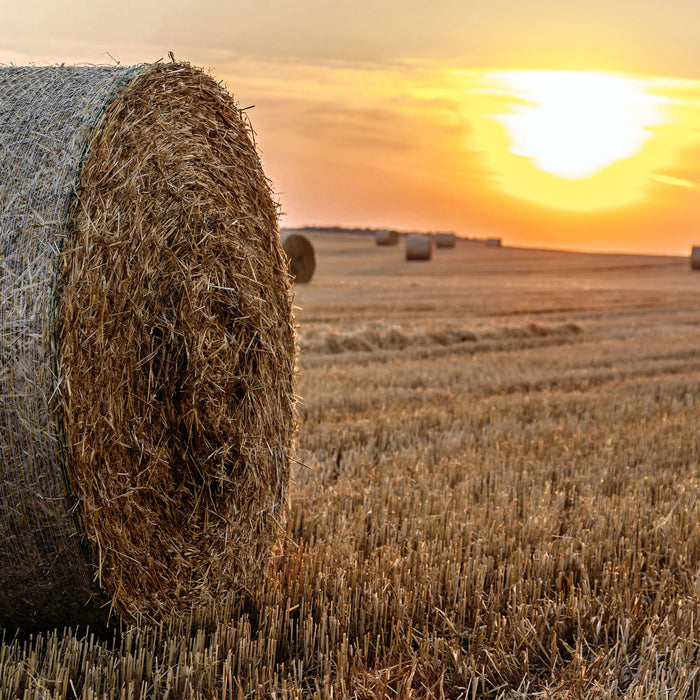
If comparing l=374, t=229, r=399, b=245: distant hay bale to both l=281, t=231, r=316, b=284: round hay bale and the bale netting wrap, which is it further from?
the bale netting wrap

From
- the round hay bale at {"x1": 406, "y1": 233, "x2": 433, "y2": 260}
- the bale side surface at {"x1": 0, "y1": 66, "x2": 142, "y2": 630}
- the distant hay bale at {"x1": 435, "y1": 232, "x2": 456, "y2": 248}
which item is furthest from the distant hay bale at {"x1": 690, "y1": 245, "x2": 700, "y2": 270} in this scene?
the bale side surface at {"x1": 0, "y1": 66, "x2": 142, "y2": 630}

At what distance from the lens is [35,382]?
3.29 meters

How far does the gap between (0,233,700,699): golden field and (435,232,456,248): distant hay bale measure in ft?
142

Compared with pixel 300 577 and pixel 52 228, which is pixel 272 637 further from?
A: pixel 52 228

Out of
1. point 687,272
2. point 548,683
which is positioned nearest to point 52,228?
point 548,683

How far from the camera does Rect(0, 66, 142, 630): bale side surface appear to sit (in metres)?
3.30

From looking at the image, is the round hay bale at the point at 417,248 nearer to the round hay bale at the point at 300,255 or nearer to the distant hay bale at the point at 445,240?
the distant hay bale at the point at 445,240

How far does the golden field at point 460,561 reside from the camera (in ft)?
11.1

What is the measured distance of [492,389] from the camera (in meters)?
9.80

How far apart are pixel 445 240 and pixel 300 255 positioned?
28.7 meters

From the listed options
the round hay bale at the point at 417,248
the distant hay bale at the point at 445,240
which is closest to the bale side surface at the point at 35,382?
the round hay bale at the point at 417,248

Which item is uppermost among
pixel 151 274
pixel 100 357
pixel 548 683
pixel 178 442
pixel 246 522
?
pixel 151 274

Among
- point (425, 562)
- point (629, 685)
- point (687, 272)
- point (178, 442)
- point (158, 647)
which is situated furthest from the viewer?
point (687, 272)

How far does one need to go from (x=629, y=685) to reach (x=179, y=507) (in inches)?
84.2
